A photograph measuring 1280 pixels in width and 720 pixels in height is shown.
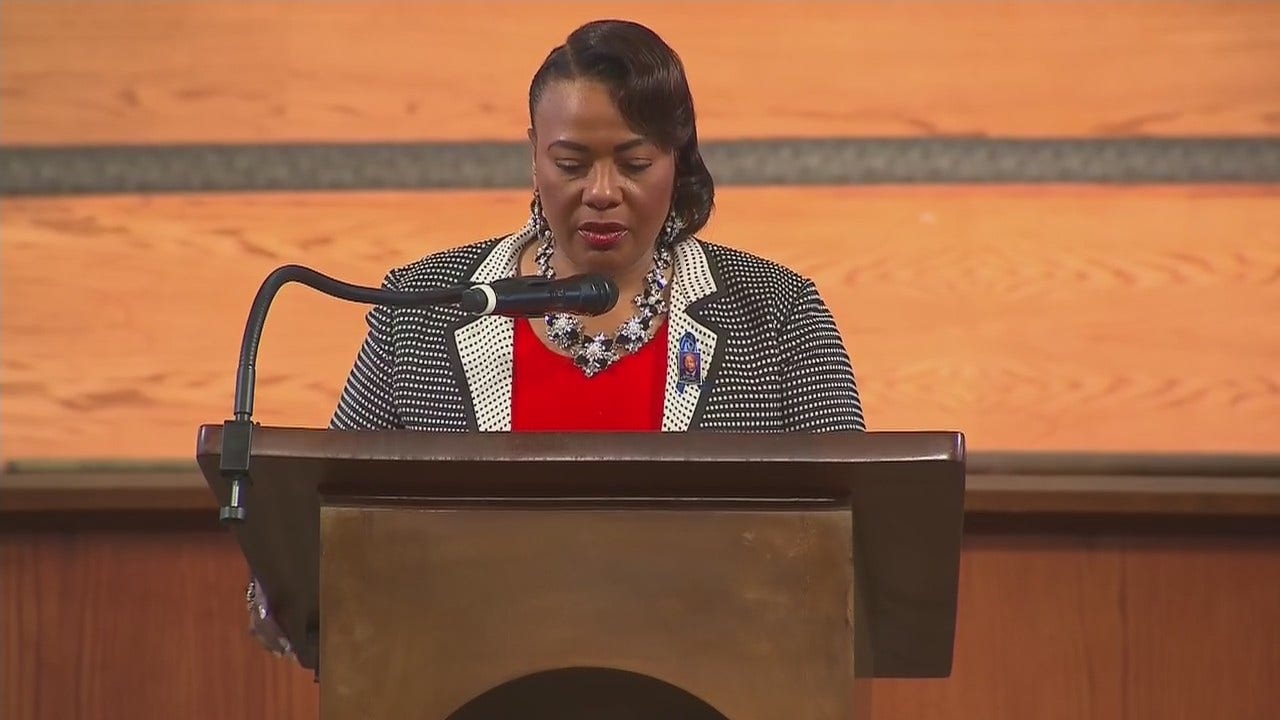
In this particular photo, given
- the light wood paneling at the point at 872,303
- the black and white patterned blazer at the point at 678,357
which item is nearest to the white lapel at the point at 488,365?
the black and white patterned blazer at the point at 678,357

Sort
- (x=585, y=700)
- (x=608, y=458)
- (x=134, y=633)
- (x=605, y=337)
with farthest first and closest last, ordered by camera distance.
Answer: (x=134, y=633) → (x=605, y=337) → (x=585, y=700) → (x=608, y=458)

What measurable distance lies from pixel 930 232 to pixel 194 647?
1.37 meters

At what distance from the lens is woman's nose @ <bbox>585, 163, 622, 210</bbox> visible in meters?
2.02

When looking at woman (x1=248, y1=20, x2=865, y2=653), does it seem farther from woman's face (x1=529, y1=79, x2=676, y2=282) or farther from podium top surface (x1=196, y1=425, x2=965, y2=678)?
podium top surface (x1=196, y1=425, x2=965, y2=678)

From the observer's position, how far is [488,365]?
211cm

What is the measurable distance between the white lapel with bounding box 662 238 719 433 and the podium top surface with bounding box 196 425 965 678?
1.60 feet

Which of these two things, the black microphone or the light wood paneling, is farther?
the light wood paneling

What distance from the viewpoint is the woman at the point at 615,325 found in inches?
80.1

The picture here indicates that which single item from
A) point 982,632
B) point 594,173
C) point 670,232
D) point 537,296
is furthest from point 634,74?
point 982,632

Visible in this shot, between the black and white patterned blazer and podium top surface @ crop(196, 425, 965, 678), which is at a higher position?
the black and white patterned blazer

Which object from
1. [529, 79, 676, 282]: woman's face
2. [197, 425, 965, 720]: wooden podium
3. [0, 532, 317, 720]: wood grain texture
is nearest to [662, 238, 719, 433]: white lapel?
[529, 79, 676, 282]: woman's face

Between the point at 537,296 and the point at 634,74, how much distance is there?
0.48 meters

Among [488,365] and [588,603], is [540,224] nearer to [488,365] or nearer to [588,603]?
[488,365]

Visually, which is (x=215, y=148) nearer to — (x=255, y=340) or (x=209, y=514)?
(x=209, y=514)
